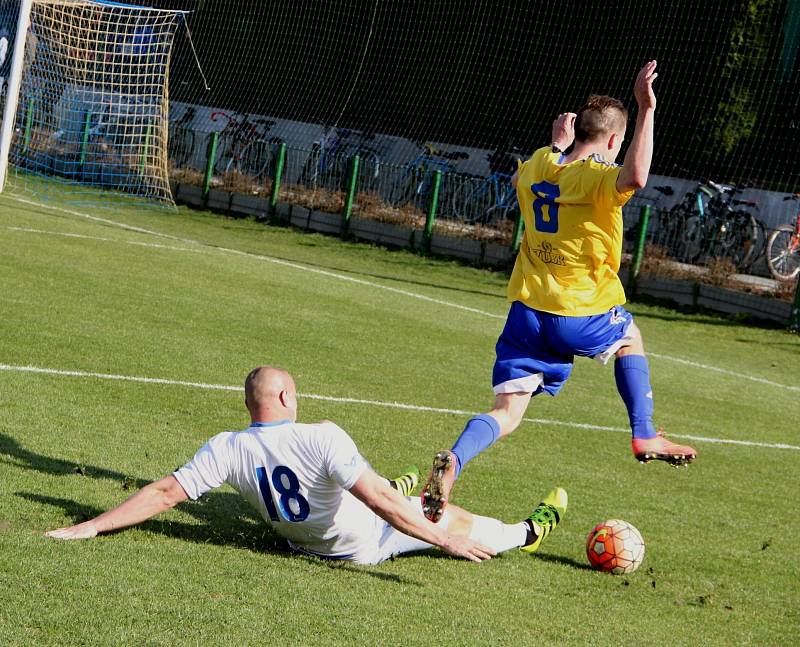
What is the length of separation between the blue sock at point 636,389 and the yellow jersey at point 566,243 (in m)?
0.33

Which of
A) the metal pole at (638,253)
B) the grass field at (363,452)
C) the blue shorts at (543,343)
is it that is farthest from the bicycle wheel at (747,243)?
the blue shorts at (543,343)

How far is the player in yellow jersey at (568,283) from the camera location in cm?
529

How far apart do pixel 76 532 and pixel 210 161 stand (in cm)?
1828

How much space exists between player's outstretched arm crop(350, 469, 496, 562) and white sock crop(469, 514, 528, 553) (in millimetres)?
345

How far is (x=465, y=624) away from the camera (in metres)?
4.15

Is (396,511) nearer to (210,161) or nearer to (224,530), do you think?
(224,530)

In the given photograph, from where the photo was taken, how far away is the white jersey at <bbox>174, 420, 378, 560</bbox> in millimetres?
4383

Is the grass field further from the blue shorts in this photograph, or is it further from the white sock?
the blue shorts

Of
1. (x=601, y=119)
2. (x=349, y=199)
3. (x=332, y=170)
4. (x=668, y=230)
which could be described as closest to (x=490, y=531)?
(x=601, y=119)

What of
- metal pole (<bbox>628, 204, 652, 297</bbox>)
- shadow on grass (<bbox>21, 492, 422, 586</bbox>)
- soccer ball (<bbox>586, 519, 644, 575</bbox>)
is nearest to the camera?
shadow on grass (<bbox>21, 492, 422, 586</bbox>)

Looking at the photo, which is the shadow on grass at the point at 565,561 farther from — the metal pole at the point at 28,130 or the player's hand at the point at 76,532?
the metal pole at the point at 28,130

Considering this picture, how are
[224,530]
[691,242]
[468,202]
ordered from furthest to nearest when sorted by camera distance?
1. [468,202]
2. [691,242]
3. [224,530]

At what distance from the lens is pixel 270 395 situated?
4.47 meters

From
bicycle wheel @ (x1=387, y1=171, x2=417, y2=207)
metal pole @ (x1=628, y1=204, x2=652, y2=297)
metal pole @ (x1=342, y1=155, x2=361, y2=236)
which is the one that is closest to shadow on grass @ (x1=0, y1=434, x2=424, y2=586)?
metal pole @ (x1=628, y1=204, x2=652, y2=297)
